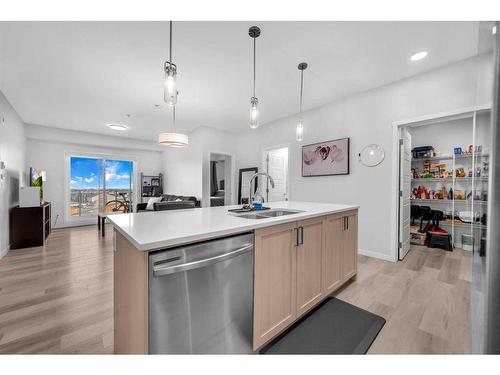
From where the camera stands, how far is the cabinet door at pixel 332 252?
176 centimetres

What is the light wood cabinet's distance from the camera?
124 centimetres

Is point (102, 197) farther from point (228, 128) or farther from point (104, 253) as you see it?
point (228, 128)

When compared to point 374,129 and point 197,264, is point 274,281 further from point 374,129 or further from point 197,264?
point 374,129

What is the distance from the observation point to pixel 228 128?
5.19m

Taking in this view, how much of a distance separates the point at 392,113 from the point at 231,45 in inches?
93.3

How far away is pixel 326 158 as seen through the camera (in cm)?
359

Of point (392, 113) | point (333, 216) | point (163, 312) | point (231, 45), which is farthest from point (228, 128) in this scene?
point (163, 312)

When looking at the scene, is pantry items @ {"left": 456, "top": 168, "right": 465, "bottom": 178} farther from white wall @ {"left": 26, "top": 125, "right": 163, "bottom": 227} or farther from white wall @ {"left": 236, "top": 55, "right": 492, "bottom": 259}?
white wall @ {"left": 26, "top": 125, "right": 163, "bottom": 227}

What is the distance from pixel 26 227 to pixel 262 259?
15.3ft

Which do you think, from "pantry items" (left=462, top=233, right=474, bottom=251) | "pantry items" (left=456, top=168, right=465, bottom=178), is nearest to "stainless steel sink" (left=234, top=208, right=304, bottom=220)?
"pantry items" (left=462, top=233, right=474, bottom=251)

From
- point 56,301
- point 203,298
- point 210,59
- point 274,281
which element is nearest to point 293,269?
point 274,281

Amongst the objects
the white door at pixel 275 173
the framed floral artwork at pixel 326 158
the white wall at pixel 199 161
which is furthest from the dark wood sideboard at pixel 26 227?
the framed floral artwork at pixel 326 158

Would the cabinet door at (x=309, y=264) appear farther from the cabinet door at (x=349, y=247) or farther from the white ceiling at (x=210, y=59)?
the white ceiling at (x=210, y=59)

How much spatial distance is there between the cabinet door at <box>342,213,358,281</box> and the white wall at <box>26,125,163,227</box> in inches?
251
